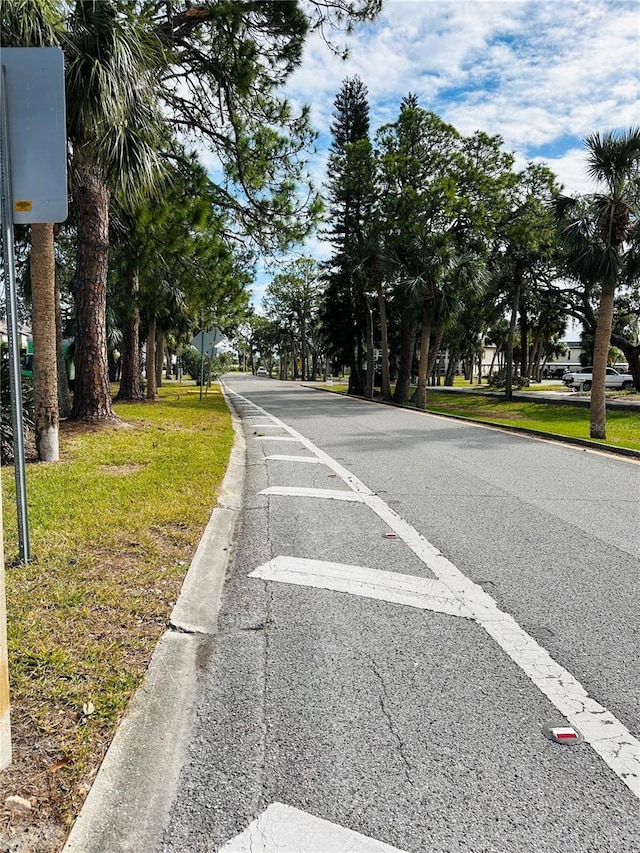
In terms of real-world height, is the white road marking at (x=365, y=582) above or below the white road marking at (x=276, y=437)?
below

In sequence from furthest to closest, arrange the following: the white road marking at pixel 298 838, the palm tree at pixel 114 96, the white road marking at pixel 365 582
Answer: the palm tree at pixel 114 96
the white road marking at pixel 365 582
the white road marking at pixel 298 838

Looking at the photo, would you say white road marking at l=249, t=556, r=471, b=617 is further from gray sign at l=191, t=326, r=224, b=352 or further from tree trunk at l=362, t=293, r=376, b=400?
tree trunk at l=362, t=293, r=376, b=400

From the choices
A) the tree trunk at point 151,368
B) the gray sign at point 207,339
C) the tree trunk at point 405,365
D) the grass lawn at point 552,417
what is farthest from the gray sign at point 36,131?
the tree trunk at point 405,365

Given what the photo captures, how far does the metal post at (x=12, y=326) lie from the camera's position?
11.4 ft

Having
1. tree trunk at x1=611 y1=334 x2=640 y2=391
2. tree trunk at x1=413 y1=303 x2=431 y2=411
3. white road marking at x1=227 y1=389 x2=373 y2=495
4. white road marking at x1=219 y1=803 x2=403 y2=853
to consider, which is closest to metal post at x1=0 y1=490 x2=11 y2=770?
white road marking at x1=219 y1=803 x2=403 y2=853

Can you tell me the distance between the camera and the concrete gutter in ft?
6.32

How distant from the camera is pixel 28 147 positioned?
3.57 meters

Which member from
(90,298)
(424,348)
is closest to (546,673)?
(90,298)

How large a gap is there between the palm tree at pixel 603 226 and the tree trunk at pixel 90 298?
10.5 m

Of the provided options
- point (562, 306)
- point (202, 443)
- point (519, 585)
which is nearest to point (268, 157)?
point (202, 443)

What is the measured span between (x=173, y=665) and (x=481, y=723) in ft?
4.96

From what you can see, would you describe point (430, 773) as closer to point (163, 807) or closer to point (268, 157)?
point (163, 807)

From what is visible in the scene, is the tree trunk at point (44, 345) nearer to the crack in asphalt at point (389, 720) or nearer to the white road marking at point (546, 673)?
the white road marking at point (546, 673)

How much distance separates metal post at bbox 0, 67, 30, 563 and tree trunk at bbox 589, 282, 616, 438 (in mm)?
12322
